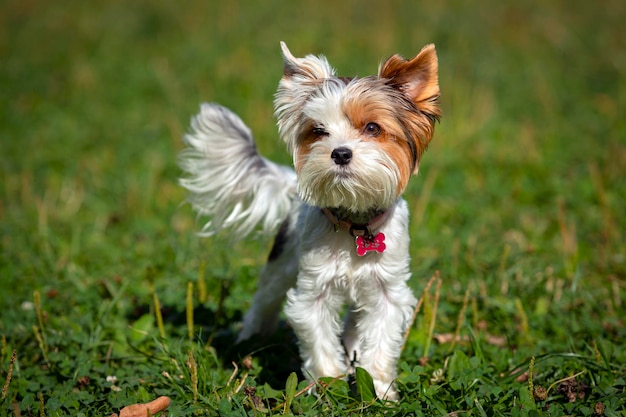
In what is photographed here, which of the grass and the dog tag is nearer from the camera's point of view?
the dog tag

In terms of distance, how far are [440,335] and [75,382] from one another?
2384 mm

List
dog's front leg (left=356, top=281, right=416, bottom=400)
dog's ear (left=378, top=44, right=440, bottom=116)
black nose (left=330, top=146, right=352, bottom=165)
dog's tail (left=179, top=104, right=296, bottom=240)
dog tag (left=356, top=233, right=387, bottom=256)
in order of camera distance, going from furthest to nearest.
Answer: dog's tail (left=179, top=104, right=296, bottom=240), dog's front leg (left=356, top=281, right=416, bottom=400), dog tag (left=356, top=233, right=387, bottom=256), dog's ear (left=378, top=44, right=440, bottom=116), black nose (left=330, top=146, right=352, bottom=165)

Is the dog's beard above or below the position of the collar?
above

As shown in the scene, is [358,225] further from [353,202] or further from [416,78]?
[416,78]

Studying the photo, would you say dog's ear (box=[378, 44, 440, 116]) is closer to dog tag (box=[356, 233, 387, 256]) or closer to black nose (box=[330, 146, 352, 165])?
black nose (box=[330, 146, 352, 165])

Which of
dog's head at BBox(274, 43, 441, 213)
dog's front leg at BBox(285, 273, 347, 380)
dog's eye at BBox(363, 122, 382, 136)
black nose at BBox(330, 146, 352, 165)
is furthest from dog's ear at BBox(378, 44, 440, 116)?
dog's front leg at BBox(285, 273, 347, 380)

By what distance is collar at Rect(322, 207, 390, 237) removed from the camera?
3861mm

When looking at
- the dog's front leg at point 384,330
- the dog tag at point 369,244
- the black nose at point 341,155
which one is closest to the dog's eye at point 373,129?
the black nose at point 341,155

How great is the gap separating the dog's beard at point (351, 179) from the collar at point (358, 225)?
0.43ft

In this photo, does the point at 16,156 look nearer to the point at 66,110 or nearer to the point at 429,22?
the point at 66,110

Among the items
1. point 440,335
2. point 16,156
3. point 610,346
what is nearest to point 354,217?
point 440,335

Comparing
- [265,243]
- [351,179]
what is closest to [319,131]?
[351,179]

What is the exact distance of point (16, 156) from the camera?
8.38m

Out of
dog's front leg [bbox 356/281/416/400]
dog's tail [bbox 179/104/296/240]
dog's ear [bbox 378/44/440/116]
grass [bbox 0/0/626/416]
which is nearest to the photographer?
dog's ear [bbox 378/44/440/116]
